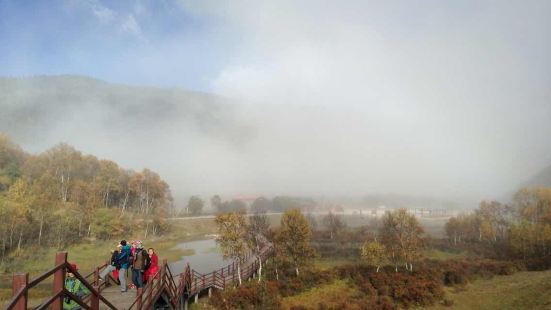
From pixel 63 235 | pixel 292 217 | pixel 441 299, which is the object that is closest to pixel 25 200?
pixel 63 235

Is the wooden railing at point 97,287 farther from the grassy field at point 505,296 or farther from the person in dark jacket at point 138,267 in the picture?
the grassy field at point 505,296

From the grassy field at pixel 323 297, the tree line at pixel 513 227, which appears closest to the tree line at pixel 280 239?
the grassy field at pixel 323 297

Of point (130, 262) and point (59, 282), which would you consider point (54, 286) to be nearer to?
point (59, 282)

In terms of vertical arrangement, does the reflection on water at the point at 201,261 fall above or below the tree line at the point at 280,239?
below

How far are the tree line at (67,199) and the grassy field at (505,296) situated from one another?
68118 mm

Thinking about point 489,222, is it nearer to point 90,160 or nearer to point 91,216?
point 91,216

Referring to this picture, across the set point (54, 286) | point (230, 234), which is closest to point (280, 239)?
point (230, 234)

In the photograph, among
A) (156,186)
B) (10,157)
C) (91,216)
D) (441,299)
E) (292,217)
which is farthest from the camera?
(156,186)

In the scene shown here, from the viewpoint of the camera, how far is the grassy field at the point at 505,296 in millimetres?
35125

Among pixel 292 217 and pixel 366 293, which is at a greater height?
pixel 292 217

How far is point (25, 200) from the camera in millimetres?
68688

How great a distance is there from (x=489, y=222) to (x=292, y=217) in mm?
57523

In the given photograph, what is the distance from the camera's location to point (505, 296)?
126 feet

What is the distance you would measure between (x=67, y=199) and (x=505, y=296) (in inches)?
4102
